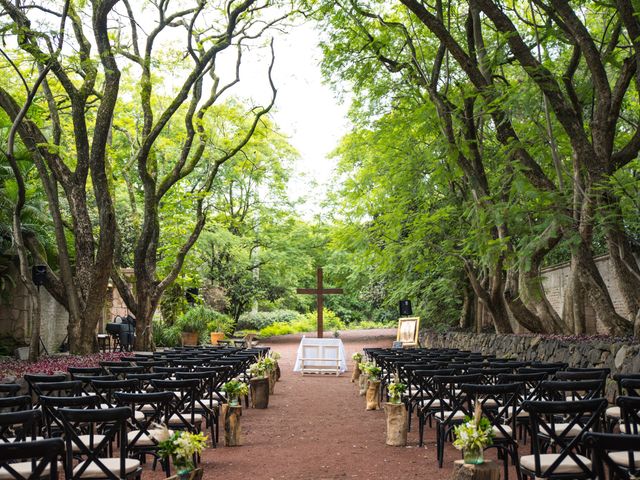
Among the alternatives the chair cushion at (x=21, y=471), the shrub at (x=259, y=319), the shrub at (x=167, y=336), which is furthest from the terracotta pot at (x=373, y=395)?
the shrub at (x=259, y=319)

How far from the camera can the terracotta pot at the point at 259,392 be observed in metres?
11.9

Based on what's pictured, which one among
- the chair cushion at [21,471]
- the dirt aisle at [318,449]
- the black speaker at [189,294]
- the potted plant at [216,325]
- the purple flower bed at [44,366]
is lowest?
the dirt aisle at [318,449]

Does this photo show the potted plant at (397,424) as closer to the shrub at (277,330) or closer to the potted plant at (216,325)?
the potted plant at (216,325)

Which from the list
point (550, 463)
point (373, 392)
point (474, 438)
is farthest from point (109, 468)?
point (373, 392)

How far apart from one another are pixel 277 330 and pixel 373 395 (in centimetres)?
2610

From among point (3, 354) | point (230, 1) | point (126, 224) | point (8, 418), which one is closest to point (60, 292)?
point (3, 354)

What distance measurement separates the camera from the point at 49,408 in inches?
218

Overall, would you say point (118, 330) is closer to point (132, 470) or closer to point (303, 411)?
point (303, 411)

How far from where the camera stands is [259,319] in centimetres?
3828

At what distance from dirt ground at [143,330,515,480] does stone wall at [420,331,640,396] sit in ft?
9.60

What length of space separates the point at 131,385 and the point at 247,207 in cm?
2928

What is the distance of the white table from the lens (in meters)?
19.0

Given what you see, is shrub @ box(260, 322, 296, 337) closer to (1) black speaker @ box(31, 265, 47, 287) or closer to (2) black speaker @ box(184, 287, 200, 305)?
(2) black speaker @ box(184, 287, 200, 305)

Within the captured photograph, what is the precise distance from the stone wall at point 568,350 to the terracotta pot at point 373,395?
11.2 ft
